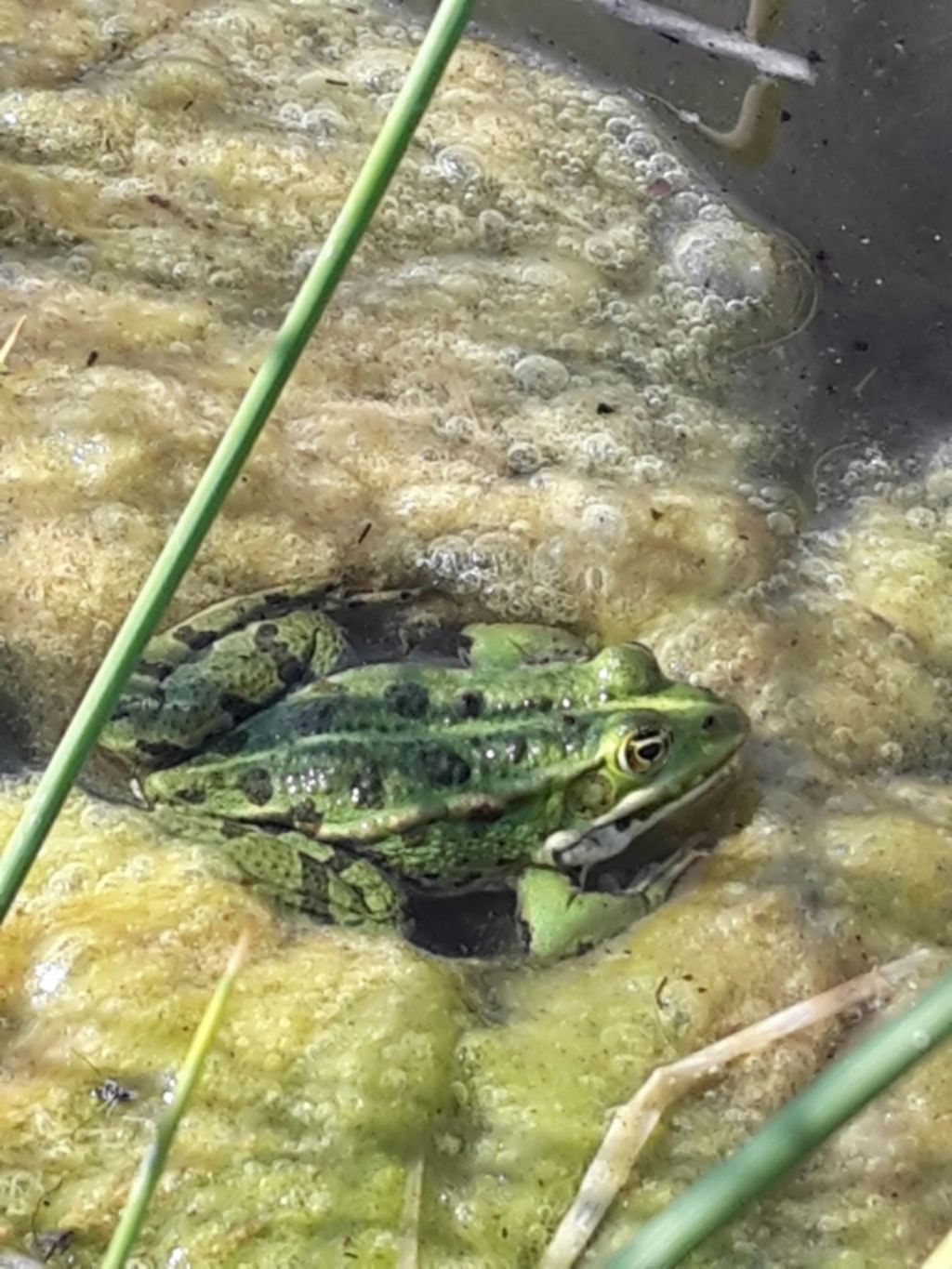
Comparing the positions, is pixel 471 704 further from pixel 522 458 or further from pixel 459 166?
pixel 459 166

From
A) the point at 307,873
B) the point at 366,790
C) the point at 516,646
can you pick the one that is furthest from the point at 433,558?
the point at 307,873

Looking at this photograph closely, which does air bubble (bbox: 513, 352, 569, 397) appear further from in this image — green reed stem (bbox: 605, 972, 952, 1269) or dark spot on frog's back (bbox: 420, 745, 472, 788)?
green reed stem (bbox: 605, 972, 952, 1269)

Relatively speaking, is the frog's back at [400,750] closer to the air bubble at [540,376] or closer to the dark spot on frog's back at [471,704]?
the dark spot on frog's back at [471,704]

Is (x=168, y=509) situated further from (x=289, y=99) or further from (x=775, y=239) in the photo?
(x=775, y=239)

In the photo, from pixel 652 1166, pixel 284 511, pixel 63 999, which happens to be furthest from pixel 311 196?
pixel 652 1166

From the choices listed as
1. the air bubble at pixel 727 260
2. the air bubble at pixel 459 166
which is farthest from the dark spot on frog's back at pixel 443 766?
the air bubble at pixel 459 166

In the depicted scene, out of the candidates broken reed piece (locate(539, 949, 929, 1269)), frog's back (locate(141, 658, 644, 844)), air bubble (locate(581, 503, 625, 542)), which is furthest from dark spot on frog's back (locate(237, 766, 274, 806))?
air bubble (locate(581, 503, 625, 542))
